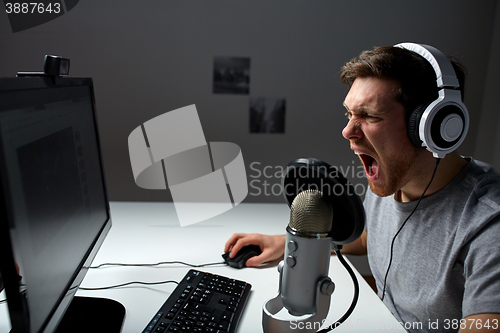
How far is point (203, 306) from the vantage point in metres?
0.68

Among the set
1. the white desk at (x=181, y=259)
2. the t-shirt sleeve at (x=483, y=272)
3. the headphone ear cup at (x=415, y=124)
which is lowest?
the white desk at (x=181, y=259)

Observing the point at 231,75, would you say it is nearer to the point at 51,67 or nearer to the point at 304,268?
the point at 51,67

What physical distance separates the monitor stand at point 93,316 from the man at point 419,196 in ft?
1.18

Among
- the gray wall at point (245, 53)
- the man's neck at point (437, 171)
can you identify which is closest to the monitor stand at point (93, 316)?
the man's neck at point (437, 171)

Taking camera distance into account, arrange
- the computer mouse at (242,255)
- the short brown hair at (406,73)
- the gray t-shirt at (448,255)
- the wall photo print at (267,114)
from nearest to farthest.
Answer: the gray t-shirt at (448,255) < the short brown hair at (406,73) < the computer mouse at (242,255) < the wall photo print at (267,114)

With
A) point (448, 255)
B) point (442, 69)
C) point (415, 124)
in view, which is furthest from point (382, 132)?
point (448, 255)

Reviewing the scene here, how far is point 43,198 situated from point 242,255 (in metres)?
0.57

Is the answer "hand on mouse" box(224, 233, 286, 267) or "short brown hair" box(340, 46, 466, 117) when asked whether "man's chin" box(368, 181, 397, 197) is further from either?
"hand on mouse" box(224, 233, 286, 267)

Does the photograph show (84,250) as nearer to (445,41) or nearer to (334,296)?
(334,296)

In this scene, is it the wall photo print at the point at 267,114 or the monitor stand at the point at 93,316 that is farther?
the wall photo print at the point at 267,114

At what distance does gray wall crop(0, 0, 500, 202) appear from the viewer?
139 centimetres

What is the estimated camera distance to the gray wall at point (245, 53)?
4.57 ft

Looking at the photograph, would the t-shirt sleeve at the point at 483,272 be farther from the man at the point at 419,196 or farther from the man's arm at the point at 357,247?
the man's arm at the point at 357,247

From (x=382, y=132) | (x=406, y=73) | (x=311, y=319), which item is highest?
(x=406, y=73)
